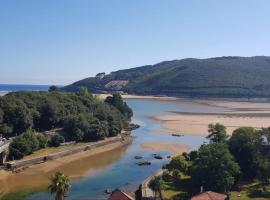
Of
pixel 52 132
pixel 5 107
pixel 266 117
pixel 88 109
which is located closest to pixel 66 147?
pixel 52 132

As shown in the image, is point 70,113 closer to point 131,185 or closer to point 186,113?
point 131,185

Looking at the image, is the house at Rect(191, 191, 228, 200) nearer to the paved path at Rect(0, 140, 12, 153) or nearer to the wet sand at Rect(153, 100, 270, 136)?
the paved path at Rect(0, 140, 12, 153)

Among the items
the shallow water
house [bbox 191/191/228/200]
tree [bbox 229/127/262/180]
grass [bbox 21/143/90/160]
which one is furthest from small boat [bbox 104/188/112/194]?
grass [bbox 21/143/90/160]

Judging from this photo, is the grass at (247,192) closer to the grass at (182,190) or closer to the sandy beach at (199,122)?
the grass at (182,190)

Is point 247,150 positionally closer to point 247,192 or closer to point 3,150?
point 247,192

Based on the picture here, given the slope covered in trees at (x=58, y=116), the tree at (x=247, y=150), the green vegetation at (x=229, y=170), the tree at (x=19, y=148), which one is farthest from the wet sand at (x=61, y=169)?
the tree at (x=247, y=150)

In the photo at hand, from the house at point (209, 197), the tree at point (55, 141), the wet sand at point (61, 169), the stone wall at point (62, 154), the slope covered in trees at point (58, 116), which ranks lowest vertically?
the wet sand at point (61, 169)
